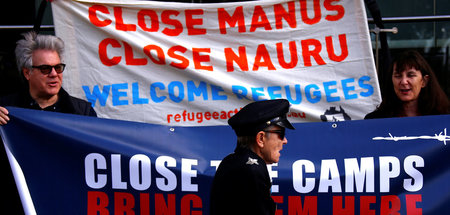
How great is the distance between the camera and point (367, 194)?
3.79 metres

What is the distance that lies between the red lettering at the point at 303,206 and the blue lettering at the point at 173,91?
4.16ft

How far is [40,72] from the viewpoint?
372 cm

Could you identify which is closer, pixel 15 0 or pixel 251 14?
pixel 251 14

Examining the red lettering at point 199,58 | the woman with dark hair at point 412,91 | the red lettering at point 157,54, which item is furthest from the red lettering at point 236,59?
the woman with dark hair at point 412,91

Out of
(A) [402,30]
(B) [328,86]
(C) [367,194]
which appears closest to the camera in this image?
(C) [367,194]

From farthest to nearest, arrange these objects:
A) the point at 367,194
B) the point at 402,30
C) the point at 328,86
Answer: the point at 402,30, the point at 328,86, the point at 367,194

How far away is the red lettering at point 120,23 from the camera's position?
462 centimetres

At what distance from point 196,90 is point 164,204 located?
106 centimetres

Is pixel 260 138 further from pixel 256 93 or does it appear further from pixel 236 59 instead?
pixel 236 59

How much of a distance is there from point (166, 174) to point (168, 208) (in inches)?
8.7

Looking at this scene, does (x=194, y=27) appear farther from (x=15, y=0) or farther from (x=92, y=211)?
(x=15, y=0)

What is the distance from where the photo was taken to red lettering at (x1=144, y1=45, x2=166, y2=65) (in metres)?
4.57

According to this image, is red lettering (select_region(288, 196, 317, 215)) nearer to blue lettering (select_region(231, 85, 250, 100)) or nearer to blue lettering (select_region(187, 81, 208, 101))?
blue lettering (select_region(231, 85, 250, 100))

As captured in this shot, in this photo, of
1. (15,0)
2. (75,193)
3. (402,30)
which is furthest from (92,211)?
(402,30)
